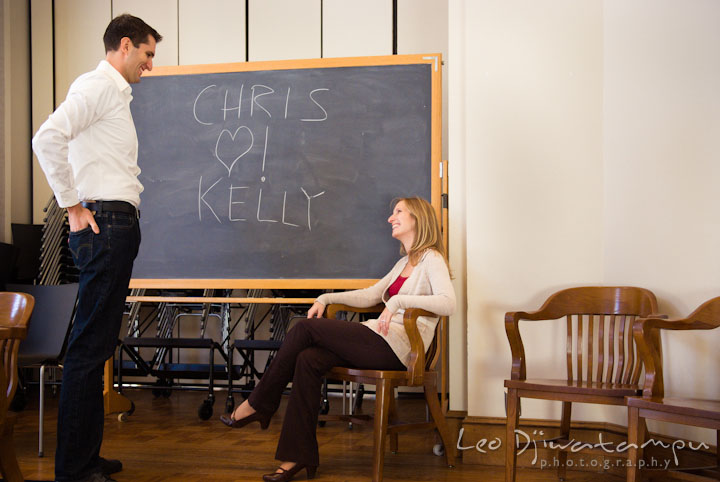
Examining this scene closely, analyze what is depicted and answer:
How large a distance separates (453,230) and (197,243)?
1.40 meters

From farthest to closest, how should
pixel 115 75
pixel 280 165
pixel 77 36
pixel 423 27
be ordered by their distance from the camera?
pixel 77 36, pixel 423 27, pixel 280 165, pixel 115 75

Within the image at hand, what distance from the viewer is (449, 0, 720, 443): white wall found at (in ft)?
9.11

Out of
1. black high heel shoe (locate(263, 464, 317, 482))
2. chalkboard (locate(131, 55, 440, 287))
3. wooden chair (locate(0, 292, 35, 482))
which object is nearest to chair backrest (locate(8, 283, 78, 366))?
chalkboard (locate(131, 55, 440, 287))

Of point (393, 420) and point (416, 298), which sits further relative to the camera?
point (393, 420)

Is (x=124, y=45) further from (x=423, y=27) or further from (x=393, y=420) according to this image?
(x=423, y=27)

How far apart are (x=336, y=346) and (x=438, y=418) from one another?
58 cm

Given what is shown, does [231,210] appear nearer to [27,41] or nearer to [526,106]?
[526,106]

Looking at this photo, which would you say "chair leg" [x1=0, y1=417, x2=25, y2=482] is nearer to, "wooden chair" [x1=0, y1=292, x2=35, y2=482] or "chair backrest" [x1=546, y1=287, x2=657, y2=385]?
"wooden chair" [x1=0, y1=292, x2=35, y2=482]

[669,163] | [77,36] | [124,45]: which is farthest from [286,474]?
[77,36]

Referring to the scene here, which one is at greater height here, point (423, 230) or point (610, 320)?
point (423, 230)

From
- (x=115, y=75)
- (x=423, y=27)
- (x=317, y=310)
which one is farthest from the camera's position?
(x=423, y=27)

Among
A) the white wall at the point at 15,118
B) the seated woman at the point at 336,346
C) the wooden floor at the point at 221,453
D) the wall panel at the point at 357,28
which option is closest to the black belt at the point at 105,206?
the seated woman at the point at 336,346

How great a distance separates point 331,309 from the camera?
300 centimetres

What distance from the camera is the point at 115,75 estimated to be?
240 centimetres
